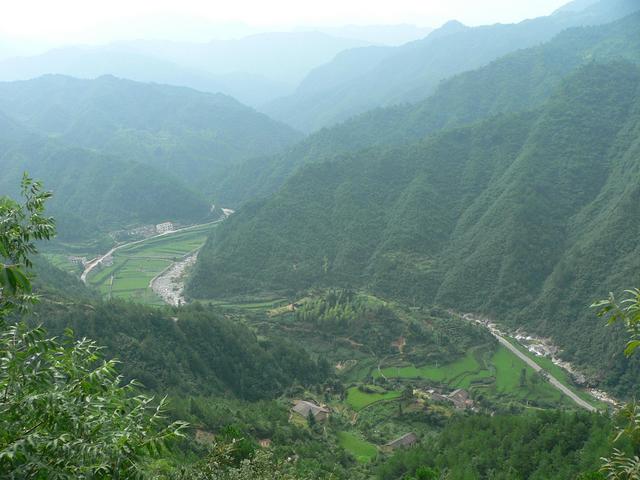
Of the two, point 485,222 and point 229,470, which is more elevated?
point 229,470

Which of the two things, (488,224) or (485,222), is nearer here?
(488,224)

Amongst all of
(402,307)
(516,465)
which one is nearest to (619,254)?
(402,307)

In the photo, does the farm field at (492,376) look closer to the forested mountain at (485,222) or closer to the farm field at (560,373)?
the farm field at (560,373)

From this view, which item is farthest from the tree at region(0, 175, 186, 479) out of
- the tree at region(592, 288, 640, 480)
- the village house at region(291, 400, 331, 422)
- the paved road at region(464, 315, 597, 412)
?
the paved road at region(464, 315, 597, 412)

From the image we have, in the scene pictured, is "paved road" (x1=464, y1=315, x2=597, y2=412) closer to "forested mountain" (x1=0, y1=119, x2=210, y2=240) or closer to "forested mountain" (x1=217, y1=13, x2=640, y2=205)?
"forested mountain" (x1=217, y1=13, x2=640, y2=205)

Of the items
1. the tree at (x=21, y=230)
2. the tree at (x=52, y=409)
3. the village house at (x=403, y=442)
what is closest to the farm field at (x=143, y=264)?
the village house at (x=403, y=442)

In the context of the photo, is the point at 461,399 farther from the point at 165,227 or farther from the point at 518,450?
the point at 165,227

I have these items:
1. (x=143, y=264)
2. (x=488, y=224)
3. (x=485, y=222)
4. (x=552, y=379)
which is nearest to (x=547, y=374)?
(x=552, y=379)
